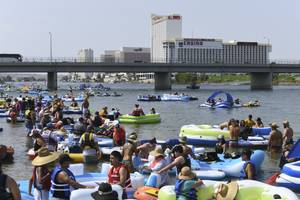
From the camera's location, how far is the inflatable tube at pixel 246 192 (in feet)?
39.0

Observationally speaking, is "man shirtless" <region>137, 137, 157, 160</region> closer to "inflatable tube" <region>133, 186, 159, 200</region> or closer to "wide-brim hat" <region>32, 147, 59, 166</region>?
"inflatable tube" <region>133, 186, 159, 200</region>

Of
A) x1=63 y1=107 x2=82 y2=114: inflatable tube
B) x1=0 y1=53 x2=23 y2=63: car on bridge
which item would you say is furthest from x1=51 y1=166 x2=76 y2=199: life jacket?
x1=0 y1=53 x2=23 y2=63: car on bridge

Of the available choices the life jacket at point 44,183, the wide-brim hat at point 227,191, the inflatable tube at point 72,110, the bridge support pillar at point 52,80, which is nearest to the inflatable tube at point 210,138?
the wide-brim hat at point 227,191

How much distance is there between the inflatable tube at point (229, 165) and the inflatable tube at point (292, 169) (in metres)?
1.42

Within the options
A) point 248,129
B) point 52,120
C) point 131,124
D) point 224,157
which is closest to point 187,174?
point 224,157

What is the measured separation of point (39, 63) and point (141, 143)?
80660 millimetres

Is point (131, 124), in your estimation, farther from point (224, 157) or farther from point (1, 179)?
point (1, 179)

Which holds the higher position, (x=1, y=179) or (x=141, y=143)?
(x=1, y=179)

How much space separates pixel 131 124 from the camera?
37.5m

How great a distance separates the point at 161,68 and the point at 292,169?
9048 centimetres

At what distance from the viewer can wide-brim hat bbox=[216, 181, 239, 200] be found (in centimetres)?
1178

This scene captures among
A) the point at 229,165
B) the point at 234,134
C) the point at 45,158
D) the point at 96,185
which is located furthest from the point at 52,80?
the point at 45,158

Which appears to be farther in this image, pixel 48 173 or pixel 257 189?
pixel 257 189

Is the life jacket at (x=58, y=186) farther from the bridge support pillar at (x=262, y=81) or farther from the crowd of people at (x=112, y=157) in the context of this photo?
the bridge support pillar at (x=262, y=81)
